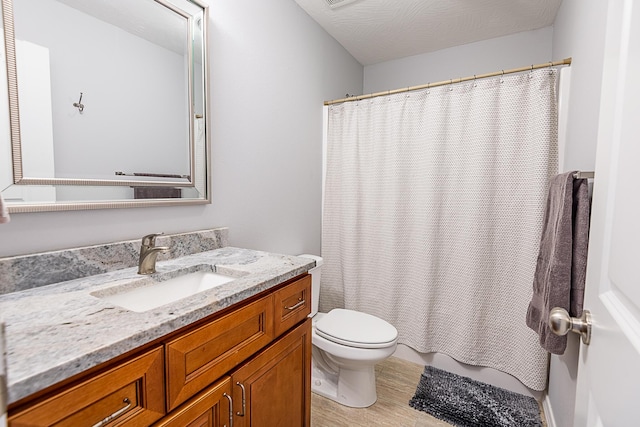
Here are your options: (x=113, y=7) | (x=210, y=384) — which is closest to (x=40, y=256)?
(x=210, y=384)

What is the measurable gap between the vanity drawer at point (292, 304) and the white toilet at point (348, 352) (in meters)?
0.50

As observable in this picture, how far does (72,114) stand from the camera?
983 mm

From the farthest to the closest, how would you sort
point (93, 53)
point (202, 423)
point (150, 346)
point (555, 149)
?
point (555, 149), point (93, 53), point (202, 423), point (150, 346)

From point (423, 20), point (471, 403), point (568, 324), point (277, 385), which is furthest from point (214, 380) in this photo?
point (423, 20)

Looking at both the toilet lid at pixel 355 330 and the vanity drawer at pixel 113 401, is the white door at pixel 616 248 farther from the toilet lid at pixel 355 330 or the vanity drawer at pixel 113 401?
the toilet lid at pixel 355 330

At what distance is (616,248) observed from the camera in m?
0.49

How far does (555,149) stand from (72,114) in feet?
7.17

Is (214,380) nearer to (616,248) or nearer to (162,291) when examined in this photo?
(162,291)

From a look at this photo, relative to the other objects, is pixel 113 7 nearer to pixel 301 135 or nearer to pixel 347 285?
pixel 301 135

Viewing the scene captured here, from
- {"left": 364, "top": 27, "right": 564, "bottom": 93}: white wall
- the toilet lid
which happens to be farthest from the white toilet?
{"left": 364, "top": 27, "right": 564, "bottom": 93}: white wall

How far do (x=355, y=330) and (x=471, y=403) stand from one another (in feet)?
2.58

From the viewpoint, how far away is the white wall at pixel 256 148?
105cm

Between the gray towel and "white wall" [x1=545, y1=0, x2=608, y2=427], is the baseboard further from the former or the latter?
the gray towel

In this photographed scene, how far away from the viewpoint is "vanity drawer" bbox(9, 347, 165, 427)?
0.50 meters
